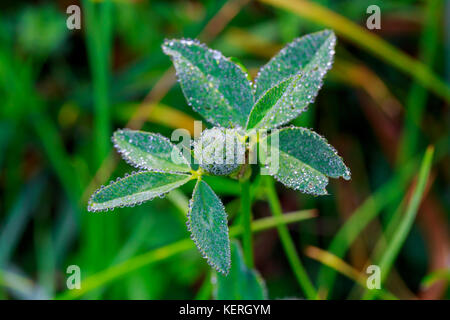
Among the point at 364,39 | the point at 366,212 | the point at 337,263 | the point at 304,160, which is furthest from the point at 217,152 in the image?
the point at 364,39

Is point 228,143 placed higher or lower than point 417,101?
lower

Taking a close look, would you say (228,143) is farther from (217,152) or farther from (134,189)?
(134,189)

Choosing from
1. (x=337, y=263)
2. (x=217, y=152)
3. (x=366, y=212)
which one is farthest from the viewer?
(x=366, y=212)

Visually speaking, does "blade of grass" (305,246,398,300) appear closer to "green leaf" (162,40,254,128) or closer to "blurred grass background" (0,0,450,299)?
"blurred grass background" (0,0,450,299)

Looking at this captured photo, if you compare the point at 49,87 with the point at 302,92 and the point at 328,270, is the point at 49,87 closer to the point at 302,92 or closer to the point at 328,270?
the point at 328,270

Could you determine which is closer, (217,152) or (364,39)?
(217,152)

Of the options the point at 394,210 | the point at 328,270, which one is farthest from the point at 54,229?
the point at 394,210

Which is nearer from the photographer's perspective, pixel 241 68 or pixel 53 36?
pixel 241 68

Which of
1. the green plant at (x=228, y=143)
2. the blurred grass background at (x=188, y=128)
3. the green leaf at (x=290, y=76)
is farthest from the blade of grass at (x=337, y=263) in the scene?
the green leaf at (x=290, y=76)
